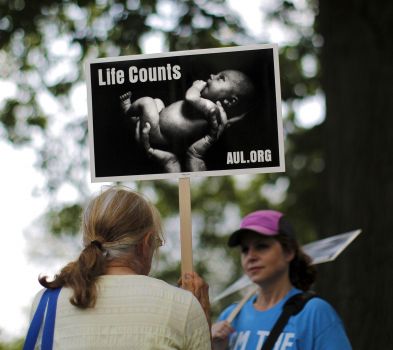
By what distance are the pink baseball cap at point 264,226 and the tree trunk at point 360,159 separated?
2.08 metres

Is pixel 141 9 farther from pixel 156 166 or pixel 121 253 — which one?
pixel 121 253

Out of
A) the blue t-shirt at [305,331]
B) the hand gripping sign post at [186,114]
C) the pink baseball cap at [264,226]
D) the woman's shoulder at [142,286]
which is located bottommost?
the blue t-shirt at [305,331]

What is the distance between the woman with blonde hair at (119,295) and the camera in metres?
3.09

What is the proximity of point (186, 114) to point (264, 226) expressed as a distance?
976 millimetres

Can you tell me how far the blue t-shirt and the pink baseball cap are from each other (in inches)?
13.9

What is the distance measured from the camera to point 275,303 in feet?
14.9

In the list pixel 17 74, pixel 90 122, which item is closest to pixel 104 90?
pixel 90 122

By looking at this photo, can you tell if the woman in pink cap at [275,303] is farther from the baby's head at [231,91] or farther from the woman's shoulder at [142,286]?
the woman's shoulder at [142,286]

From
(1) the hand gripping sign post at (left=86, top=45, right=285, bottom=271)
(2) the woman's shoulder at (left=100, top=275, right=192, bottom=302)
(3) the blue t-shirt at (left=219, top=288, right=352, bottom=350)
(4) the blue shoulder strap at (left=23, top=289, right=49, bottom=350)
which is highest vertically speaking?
(1) the hand gripping sign post at (left=86, top=45, right=285, bottom=271)

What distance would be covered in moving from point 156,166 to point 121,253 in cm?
78

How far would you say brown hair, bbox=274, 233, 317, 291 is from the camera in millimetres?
4719

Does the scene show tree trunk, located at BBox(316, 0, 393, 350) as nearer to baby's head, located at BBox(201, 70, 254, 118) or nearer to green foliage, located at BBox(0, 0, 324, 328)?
green foliage, located at BBox(0, 0, 324, 328)

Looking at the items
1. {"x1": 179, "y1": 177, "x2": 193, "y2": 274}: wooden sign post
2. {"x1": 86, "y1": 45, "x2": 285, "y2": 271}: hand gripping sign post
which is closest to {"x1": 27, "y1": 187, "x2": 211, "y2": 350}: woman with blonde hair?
{"x1": 179, "y1": 177, "x2": 193, "y2": 274}: wooden sign post

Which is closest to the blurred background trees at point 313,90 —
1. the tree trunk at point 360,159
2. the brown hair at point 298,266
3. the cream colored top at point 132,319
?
the tree trunk at point 360,159
